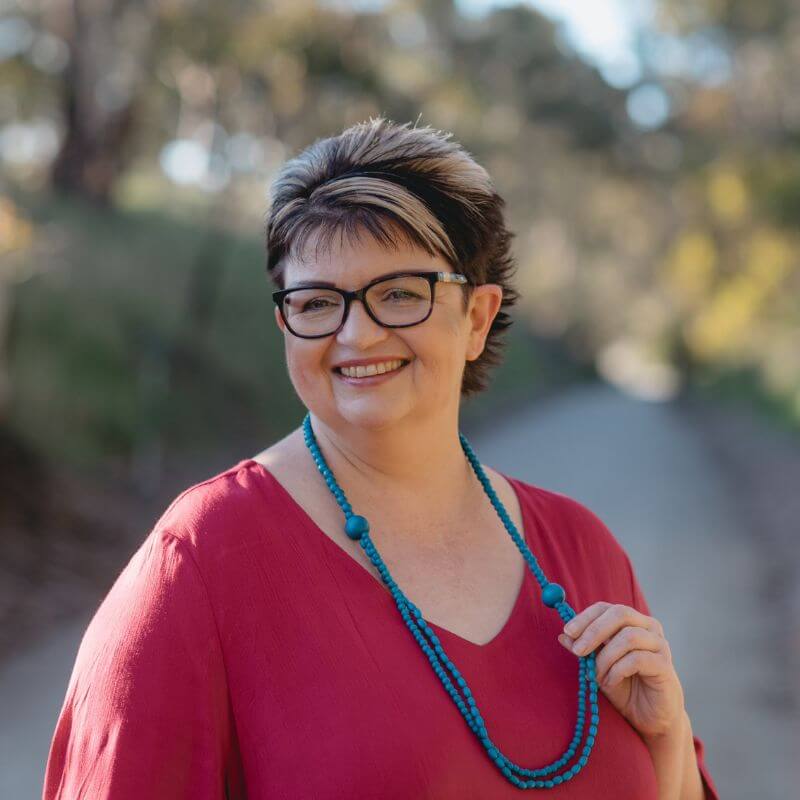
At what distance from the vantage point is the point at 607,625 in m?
1.85

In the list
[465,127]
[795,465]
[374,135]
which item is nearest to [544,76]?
[465,127]

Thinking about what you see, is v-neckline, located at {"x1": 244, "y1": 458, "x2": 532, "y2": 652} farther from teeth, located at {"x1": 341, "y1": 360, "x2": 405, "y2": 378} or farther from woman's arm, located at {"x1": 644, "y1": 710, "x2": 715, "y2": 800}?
woman's arm, located at {"x1": 644, "y1": 710, "x2": 715, "y2": 800}

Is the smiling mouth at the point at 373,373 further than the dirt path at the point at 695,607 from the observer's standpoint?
No

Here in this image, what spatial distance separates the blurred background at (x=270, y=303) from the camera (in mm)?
7559

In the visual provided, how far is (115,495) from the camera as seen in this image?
Result: 9.55 metres

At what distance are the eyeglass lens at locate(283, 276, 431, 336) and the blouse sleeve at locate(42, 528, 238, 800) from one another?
1.58 feet

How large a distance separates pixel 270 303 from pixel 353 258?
1570cm

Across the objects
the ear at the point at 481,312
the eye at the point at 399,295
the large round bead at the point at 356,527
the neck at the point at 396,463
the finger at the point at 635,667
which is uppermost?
the ear at the point at 481,312

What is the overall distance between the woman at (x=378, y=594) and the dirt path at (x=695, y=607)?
3628 millimetres

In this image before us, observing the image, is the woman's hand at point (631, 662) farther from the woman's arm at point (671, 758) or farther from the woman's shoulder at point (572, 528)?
the woman's shoulder at point (572, 528)

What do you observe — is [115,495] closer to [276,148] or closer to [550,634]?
[550,634]

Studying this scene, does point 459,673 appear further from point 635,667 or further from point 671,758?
point 671,758

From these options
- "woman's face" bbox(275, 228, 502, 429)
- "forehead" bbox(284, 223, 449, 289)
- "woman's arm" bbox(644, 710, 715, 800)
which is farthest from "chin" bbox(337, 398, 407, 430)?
"woman's arm" bbox(644, 710, 715, 800)

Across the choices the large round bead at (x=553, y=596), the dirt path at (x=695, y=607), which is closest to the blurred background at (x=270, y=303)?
the dirt path at (x=695, y=607)
